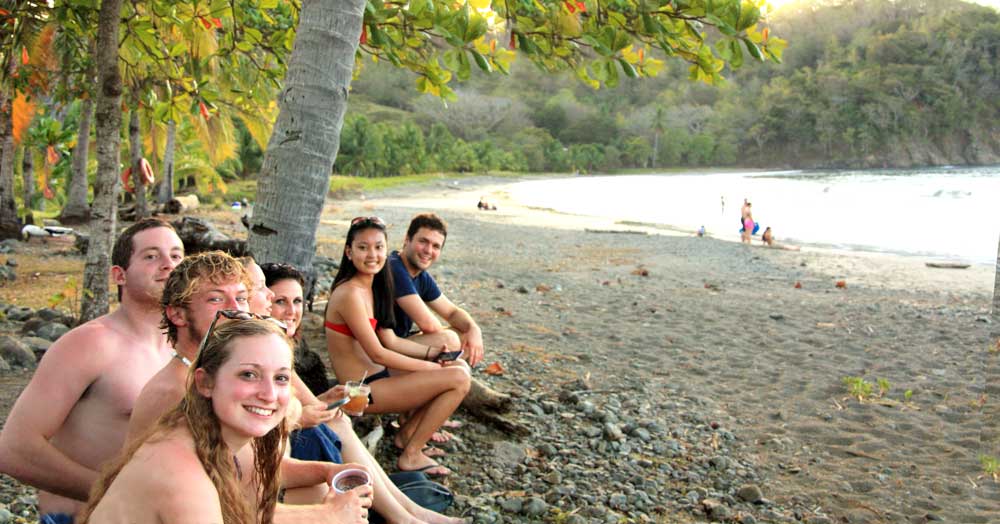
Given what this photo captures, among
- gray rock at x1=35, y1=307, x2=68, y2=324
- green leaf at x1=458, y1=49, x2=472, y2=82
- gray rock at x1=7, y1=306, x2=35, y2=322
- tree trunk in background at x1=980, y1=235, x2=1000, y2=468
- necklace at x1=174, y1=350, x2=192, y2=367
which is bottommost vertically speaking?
gray rock at x1=7, y1=306, x2=35, y2=322

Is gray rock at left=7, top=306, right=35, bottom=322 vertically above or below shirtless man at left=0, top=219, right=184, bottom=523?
below

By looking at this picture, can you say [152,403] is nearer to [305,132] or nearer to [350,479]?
[350,479]

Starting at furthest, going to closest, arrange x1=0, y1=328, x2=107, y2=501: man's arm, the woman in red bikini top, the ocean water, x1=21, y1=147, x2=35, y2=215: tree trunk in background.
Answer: the ocean water, x1=21, y1=147, x2=35, y2=215: tree trunk in background, the woman in red bikini top, x1=0, y1=328, x2=107, y2=501: man's arm

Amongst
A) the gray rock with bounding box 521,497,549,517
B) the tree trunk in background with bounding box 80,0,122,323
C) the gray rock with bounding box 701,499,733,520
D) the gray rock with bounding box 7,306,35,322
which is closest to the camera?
the gray rock with bounding box 521,497,549,517

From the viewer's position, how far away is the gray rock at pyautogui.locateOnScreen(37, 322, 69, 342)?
567 cm

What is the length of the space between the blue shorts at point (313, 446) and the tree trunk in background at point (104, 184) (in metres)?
2.85

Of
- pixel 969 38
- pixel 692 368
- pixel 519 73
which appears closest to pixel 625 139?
pixel 519 73

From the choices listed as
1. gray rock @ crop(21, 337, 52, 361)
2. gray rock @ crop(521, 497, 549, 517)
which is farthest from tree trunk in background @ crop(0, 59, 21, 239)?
gray rock @ crop(521, 497, 549, 517)

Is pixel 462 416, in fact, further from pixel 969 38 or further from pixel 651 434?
pixel 969 38

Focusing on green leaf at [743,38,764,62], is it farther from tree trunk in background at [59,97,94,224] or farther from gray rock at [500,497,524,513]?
tree trunk in background at [59,97,94,224]

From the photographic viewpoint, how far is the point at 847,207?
120 feet

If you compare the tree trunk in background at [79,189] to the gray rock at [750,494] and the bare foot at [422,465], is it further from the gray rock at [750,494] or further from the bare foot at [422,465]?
the gray rock at [750,494]

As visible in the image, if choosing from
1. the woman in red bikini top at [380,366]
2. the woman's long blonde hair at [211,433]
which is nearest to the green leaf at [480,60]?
the woman in red bikini top at [380,366]

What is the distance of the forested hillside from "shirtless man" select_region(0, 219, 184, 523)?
13.9 m
